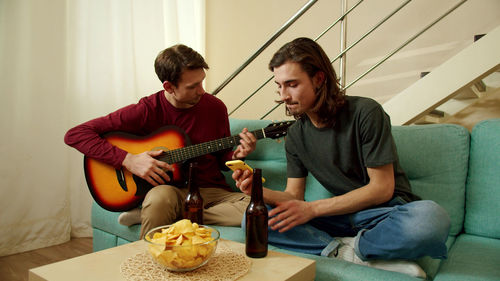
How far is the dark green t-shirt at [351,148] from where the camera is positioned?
1208 mm

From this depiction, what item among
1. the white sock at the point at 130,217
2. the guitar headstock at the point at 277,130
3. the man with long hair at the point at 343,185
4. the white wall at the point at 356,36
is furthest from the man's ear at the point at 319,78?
the white wall at the point at 356,36

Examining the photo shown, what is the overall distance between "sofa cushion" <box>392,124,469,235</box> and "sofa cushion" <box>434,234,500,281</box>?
0.36 ft

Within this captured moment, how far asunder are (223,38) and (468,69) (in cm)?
218

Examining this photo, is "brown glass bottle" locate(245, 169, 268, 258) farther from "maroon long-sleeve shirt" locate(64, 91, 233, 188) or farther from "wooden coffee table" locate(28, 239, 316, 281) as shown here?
"maroon long-sleeve shirt" locate(64, 91, 233, 188)

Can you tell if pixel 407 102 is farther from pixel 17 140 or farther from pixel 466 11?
pixel 17 140

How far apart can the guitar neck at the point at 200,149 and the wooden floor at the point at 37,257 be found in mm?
975

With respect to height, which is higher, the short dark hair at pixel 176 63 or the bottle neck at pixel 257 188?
the short dark hair at pixel 176 63

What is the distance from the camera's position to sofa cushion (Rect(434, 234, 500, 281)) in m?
0.97

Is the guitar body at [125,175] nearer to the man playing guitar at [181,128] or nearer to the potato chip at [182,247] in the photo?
the man playing guitar at [181,128]

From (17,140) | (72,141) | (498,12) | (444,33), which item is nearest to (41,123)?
(17,140)

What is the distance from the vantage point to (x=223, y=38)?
11.6 ft

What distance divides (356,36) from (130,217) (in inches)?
86.8

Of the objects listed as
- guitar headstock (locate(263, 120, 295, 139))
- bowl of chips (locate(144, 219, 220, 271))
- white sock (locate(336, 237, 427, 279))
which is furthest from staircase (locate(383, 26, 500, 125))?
bowl of chips (locate(144, 219, 220, 271))

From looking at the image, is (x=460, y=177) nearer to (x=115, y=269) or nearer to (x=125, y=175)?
(x=115, y=269)
